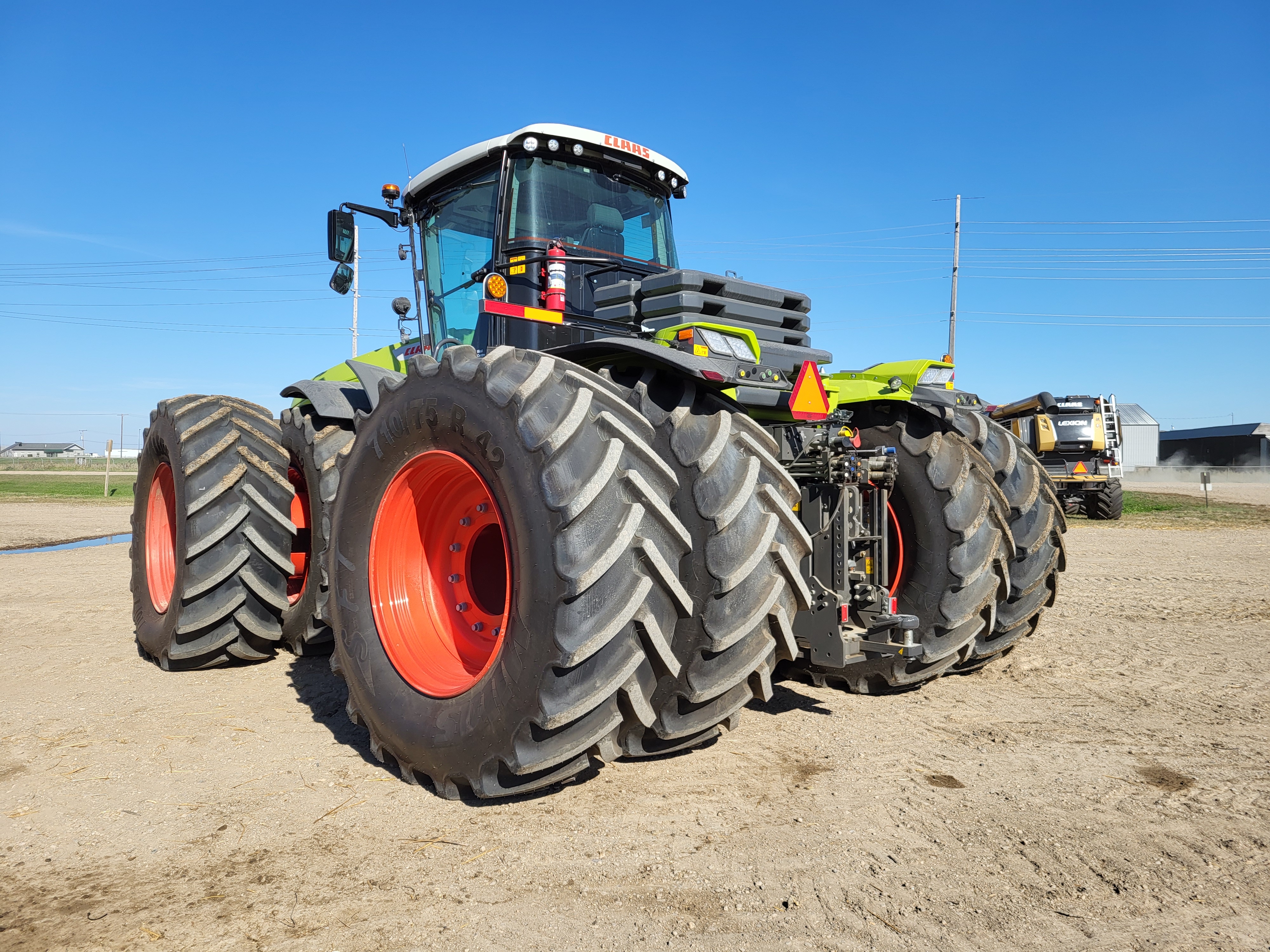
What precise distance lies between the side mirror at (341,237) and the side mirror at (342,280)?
77 mm

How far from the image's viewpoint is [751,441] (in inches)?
124

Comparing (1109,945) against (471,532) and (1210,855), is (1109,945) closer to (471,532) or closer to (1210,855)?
(1210,855)

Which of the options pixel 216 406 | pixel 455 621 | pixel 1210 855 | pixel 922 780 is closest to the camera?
pixel 1210 855

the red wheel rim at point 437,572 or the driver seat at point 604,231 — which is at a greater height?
the driver seat at point 604,231

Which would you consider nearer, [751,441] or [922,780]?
[751,441]

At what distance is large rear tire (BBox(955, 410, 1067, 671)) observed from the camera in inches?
195

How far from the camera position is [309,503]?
546cm

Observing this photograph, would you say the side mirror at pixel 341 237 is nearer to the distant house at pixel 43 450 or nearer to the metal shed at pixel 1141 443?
the metal shed at pixel 1141 443

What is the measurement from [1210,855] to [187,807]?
142 inches

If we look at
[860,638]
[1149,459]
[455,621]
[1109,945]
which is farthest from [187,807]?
[1149,459]

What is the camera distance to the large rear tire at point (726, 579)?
288 cm

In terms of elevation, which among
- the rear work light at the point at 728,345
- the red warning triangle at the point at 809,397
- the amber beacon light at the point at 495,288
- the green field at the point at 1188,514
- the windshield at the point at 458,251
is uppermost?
the windshield at the point at 458,251

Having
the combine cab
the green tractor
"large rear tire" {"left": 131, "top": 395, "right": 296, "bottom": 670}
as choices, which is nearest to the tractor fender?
the green tractor

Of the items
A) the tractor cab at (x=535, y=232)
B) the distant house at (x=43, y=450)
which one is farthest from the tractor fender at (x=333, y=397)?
the distant house at (x=43, y=450)
